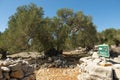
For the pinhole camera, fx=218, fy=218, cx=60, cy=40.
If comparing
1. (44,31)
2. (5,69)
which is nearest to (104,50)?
(5,69)

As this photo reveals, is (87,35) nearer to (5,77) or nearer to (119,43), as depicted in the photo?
(119,43)

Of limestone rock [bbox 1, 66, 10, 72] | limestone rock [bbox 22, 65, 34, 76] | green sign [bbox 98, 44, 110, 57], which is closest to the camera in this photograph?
limestone rock [bbox 1, 66, 10, 72]

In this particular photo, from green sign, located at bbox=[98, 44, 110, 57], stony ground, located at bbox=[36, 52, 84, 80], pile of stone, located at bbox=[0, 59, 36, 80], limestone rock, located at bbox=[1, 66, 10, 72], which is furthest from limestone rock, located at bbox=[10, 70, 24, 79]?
stony ground, located at bbox=[36, 52, 84, 80]

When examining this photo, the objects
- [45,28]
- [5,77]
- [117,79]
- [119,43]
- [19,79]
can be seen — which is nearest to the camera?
[117,79]

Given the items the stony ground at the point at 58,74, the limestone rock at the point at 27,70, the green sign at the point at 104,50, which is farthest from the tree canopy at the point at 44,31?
the green sign at the point at 104,50

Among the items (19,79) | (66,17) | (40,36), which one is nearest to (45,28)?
(40,36)

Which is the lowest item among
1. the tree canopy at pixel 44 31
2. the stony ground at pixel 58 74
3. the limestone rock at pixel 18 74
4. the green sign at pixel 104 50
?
the stony ground at pixel 58 74

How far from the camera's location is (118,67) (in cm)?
719

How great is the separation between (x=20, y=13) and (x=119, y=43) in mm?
21535

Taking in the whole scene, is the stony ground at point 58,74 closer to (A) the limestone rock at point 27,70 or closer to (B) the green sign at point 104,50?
(A) the limestone rock at point 27,70

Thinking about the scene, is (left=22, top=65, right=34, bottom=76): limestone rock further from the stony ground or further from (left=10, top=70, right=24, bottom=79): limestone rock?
the stony ground

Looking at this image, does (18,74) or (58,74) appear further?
(58,74)

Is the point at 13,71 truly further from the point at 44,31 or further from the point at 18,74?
the point at 44,31

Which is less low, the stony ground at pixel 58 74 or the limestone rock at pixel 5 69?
the limestone rock at pixel 5 69
